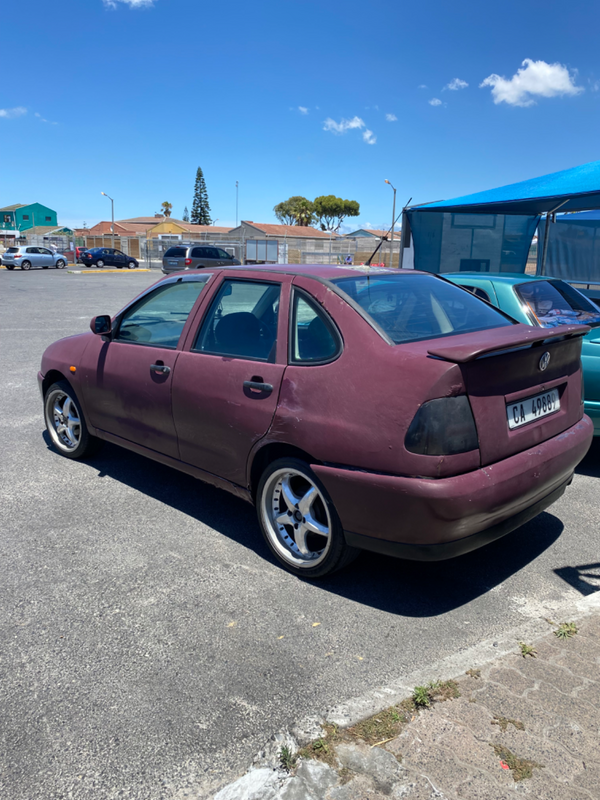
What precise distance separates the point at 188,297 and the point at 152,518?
1.50m

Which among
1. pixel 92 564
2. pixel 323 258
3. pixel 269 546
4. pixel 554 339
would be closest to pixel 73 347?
pixel 92 564

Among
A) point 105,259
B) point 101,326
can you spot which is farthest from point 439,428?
point 105,259

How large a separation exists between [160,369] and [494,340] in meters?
2.14

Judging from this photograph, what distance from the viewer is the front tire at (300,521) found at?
3109 mm

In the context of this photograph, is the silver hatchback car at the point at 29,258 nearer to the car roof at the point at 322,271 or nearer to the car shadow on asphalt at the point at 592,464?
the car roof at the point at 322,271

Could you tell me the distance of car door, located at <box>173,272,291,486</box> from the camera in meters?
3.36

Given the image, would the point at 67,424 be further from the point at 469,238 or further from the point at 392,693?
the point at 469,238

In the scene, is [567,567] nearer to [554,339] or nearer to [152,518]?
[554,339]

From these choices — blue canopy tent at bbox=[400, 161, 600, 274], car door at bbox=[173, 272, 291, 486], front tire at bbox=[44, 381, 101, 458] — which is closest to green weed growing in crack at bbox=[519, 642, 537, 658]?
car door at bbox=[173, 272, 291, 486]

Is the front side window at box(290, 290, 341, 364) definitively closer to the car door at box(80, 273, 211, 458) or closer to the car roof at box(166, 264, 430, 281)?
the car roof at box(166, 264, 430, 281)

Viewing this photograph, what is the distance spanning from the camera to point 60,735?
2227 mm

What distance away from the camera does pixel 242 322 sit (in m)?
3.75

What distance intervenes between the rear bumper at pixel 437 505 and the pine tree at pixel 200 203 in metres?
124

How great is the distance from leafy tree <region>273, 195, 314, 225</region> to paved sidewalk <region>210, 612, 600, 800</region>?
11719cm
